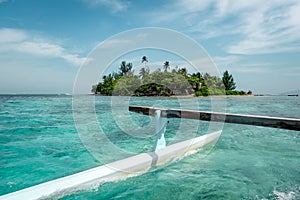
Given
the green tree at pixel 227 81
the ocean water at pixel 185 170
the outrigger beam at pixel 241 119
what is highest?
the green tree at pixel 227 81

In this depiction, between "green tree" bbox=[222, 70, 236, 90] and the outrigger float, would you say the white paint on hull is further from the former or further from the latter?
"green tree" bbox=[222, 70, 236, 90]

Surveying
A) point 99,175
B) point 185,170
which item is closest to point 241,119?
point 185,170

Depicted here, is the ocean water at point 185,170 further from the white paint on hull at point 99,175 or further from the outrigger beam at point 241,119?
the outrigger beam at point 241,119

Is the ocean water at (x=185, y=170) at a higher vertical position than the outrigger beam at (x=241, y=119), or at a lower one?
lower

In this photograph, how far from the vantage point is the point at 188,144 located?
4.32m

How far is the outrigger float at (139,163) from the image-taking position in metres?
2.09

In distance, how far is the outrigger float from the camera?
6.85 ft

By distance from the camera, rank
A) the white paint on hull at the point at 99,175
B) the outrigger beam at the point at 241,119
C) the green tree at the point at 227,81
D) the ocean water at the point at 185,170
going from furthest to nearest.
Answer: the green tree at the point at 227,81 → the ocean water at the point at 185,170 → the white paint on hull at the point at 99,175 → the outrigger beam at the point at 241,119

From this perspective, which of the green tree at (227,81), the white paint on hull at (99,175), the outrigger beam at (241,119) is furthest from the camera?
the green tree at (227,81)

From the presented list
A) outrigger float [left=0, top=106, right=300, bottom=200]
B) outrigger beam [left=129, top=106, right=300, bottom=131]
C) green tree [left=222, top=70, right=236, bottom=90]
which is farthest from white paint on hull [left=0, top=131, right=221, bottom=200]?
green tree [left=222, top=70, right=236, bottom=90]

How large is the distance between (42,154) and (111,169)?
9.18ft

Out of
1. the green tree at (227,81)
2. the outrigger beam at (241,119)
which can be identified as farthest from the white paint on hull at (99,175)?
the green tree at (227,81)

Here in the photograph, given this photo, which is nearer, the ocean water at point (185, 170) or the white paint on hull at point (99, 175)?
the white paint on hull at point (99, 175)

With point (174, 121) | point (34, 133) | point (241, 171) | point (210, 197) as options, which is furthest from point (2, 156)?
point (174, 121)
